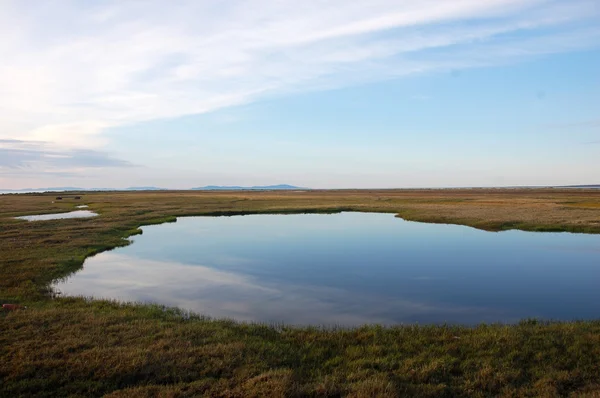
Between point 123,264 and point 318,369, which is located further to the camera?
point 123,264

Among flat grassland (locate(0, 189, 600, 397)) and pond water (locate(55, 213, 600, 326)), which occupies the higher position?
Result: flat grassland (locate(0, 189, 600, 397))

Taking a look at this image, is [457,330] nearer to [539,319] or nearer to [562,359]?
[562,359]

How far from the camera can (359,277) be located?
20.3 m

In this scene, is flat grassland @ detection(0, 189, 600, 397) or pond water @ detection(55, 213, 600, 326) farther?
pond water @ detection(55, 213, 600, 326)

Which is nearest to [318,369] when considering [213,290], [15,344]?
[15,344]

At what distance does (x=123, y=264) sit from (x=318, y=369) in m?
17.8

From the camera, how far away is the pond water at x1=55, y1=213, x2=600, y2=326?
1480cm

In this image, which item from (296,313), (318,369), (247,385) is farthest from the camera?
(296,313)

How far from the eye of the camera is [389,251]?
28.0 metres

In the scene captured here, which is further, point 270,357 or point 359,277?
point 359,277

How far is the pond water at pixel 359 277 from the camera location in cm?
1480

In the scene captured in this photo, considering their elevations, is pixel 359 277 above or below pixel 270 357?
below

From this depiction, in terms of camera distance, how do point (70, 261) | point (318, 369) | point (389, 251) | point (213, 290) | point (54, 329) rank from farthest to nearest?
point (389, 251), point (70, 261), point (213, 290), point (54, 329), point (318, 369)

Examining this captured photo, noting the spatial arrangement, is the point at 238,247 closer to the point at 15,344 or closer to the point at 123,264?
the point at 123,264
